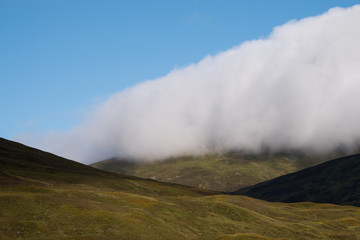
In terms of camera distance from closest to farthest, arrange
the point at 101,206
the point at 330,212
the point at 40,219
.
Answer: the point at 40,219, the point at 101,206, the point at 330,212

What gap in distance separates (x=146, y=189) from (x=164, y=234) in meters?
75.6

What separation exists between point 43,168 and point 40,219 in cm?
8953

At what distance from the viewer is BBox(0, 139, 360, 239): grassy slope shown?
61125 mm

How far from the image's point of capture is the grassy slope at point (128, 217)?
201 ft

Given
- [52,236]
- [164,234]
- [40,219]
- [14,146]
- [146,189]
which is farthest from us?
[14,146]

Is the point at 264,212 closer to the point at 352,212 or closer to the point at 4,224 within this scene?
the point at 352,212

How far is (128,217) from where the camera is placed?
70.8 metres

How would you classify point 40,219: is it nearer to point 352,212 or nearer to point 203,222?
point 203,222

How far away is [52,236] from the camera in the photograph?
182ft

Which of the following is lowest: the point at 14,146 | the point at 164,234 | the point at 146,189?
the point at 164,234

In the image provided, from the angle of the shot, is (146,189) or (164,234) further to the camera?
(146,189)

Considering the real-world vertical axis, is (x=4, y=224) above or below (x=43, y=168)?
→ below

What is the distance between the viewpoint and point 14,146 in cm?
18512

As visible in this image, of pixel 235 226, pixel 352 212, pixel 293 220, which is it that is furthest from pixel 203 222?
pixel 352 212
